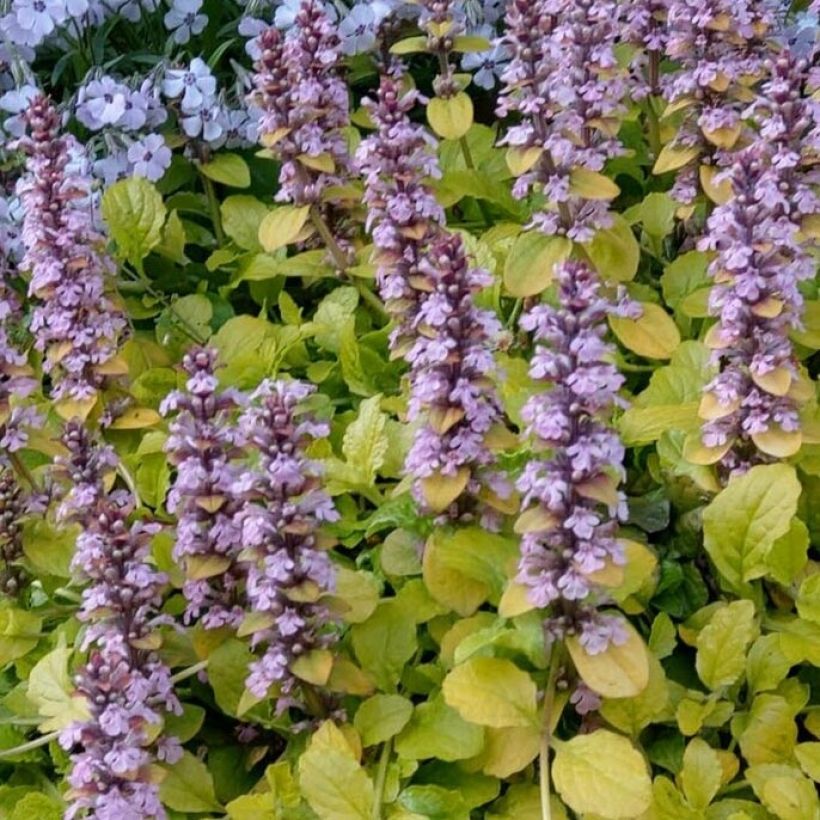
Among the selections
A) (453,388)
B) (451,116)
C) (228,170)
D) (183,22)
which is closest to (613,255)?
(451,116)

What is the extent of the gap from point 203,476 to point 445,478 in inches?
11.6

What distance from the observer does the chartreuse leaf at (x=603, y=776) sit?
4.04 feet

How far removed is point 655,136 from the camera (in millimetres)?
→ 2309

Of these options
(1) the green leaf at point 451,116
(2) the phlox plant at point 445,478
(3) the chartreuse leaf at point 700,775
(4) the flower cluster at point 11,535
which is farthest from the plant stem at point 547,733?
(1) the green leaf at point 451,116

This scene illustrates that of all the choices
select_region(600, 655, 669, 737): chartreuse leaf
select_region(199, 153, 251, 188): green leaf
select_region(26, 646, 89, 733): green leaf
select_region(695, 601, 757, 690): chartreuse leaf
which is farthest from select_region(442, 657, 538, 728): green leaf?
select_region(199, 153, 251, 188): green leaf

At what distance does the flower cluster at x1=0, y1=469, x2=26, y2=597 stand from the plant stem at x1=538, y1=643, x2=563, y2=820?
82 cm

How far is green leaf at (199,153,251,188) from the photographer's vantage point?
239 centimetres

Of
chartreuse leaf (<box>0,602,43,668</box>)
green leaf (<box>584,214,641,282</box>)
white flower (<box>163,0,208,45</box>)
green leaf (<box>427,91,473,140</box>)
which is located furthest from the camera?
white flower (<box>163,0,208,45</box>)

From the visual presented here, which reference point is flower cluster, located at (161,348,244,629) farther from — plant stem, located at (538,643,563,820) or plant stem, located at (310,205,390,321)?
plant stem, located at (310,205,390,321)

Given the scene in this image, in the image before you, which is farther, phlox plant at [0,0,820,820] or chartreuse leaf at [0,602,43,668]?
chartreuse leaf at [0,602,43,668]

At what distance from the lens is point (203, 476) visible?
1.40 m

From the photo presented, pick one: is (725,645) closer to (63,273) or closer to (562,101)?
(562,101)

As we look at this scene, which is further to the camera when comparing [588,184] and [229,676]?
[588,184]

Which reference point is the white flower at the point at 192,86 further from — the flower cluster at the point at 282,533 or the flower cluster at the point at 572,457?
the flower cluster at the point at 572,457
